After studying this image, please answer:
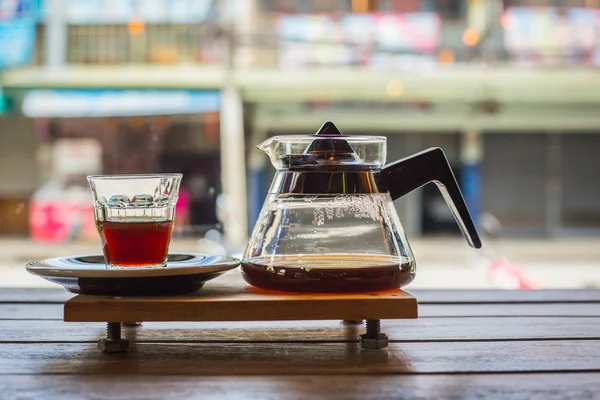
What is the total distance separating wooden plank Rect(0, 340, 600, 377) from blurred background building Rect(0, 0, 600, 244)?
476 centimetres

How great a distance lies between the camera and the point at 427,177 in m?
0.74

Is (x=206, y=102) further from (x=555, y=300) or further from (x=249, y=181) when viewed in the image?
(x=555, y=300)

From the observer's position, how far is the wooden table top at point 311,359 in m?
0.54

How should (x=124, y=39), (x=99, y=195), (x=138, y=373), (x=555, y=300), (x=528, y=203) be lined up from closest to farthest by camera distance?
(x=138, y=373) < (x=99, y=195) < (x=555, y=300) < (x=124, y=39) < (x=528, y=203)

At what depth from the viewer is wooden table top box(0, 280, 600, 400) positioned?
539 mm

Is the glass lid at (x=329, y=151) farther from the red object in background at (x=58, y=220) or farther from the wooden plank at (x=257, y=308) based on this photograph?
the red object in background at (x=58, y=220)

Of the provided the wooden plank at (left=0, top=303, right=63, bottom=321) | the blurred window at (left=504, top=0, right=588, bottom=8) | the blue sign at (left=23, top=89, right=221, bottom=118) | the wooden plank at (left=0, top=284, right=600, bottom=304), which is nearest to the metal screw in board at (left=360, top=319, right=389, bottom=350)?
the wooden plank at (left=0, top=284, right=600, bottom=304)

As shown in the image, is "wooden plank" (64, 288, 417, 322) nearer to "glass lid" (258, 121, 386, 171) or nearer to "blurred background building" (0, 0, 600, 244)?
"glass lid" (258, 121, 386, 171)

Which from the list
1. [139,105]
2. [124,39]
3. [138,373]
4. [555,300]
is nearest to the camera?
[138,373]

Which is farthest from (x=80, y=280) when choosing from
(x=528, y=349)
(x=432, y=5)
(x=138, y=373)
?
(x=432, y=5)

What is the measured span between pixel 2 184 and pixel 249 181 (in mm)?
2155

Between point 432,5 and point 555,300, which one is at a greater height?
point 432,5

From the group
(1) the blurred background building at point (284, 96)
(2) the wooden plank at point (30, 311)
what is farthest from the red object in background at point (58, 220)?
(2) the wooden plank at point (30, 311)

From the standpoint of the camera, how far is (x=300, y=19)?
20.3 feet
